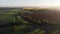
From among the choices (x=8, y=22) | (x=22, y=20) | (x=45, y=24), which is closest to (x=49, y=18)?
(x=45, y=24)

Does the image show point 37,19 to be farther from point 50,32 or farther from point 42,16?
point 50,32

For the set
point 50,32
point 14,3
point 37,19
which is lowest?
point 50,32

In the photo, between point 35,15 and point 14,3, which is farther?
point 14,3

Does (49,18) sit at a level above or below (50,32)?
above

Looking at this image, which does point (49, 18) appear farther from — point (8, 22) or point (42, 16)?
point (8, 22)

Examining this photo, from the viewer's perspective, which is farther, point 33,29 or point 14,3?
point 14,3

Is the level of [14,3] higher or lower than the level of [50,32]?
higher
